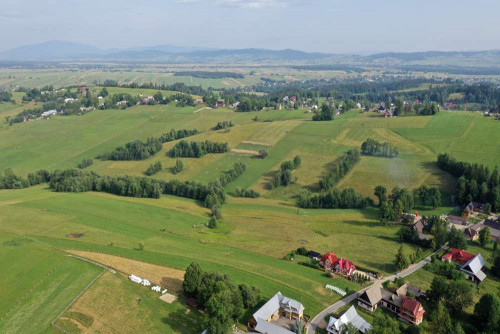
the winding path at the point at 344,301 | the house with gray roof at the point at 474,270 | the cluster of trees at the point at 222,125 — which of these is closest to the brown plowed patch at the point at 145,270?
the winding path at the point at 344,301

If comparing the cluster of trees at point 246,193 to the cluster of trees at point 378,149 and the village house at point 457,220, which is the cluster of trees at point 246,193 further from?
the village house at point 457,220

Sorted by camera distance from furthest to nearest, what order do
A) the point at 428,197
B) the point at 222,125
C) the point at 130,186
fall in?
the point at 222,125 < the point at 130,186 < the point at 428,197

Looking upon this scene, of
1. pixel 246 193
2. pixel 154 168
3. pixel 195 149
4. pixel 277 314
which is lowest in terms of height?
pixel 246 193

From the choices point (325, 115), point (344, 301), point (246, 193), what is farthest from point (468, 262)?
point (325, 115)

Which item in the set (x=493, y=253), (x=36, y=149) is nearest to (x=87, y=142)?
(x=36, y=149)

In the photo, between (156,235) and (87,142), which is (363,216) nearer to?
(156,235)

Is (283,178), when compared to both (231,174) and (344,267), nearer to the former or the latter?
(231,174)
